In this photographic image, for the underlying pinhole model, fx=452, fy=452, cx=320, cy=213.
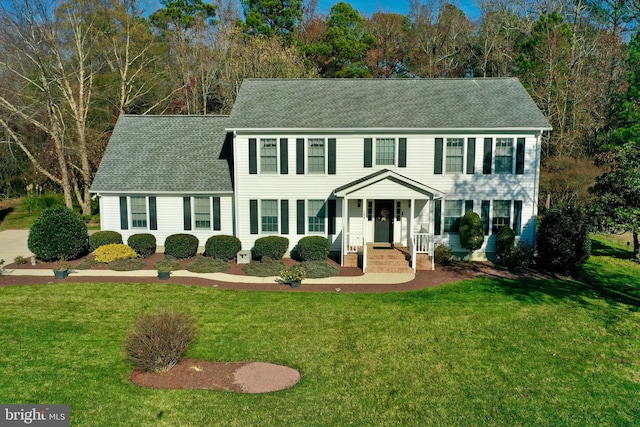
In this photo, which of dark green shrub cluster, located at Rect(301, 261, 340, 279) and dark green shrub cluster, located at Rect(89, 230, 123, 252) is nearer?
dark green shrub cluster, located at Rect(301, 261, 340, 279)

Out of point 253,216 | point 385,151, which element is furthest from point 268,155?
point 385,151

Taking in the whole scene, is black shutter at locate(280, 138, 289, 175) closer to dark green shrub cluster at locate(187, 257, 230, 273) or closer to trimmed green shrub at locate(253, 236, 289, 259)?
trimmed green shrub at locate(253, 236, 289, 259)

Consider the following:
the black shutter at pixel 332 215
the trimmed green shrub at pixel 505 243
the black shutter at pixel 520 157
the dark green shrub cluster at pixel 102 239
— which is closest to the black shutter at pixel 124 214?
the dark green shrub cluster at pixel 102 239

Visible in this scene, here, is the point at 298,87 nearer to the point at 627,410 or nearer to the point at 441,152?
the point at 441,152

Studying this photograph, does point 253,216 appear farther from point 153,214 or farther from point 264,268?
point 153,214

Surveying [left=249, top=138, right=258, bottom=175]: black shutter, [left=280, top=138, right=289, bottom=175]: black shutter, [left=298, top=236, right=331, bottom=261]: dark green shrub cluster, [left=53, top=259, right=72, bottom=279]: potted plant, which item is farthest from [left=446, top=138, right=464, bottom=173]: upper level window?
[left=53, top=259, right=72, bottom=279]: potted plant

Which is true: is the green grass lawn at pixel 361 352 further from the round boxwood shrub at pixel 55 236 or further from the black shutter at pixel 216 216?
the black shutter at pixel 216 216
